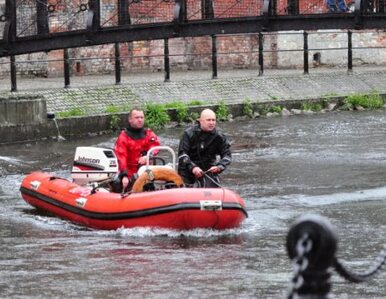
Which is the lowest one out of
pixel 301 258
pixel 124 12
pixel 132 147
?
pixel 132 147

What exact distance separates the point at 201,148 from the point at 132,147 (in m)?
1.00

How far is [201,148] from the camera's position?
52.2ft

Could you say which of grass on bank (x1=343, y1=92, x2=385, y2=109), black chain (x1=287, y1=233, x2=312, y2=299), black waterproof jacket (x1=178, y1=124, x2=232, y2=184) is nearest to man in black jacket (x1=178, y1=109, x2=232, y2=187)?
black waterproof jacket (x1=178, y1=124, x2=232, y2=184)

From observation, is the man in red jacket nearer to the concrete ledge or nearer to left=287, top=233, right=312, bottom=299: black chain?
the concrete ledge

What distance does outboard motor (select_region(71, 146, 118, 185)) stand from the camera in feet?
55.4

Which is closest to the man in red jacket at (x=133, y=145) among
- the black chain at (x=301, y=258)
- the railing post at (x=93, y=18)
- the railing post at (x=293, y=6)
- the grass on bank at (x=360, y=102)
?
the railing post at (x=93, y=18)

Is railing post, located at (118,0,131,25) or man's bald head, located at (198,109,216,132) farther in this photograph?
railing post, located at (118,0,131,25)

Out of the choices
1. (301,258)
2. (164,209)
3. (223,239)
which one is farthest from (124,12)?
(301,258)

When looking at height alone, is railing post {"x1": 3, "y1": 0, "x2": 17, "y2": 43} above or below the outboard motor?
above

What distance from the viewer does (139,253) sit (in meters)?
13.3

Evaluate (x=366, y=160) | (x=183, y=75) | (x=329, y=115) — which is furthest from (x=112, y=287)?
(x=183, y=75)

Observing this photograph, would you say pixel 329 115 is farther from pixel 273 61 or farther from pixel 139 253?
pixel 139 253

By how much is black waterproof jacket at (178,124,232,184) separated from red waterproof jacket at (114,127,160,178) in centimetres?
66

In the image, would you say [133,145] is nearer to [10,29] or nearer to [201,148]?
[201,148]
